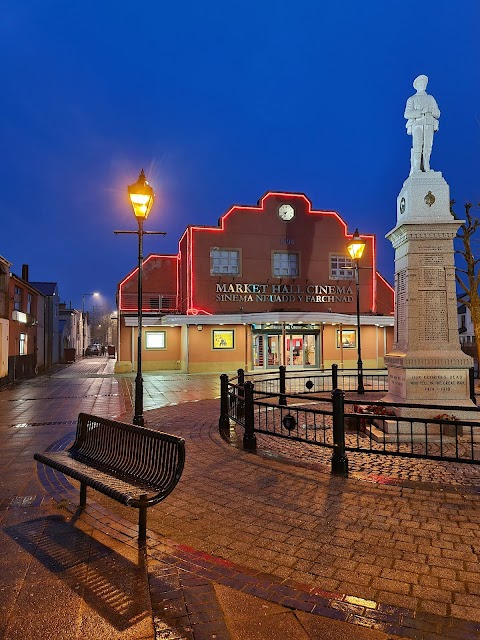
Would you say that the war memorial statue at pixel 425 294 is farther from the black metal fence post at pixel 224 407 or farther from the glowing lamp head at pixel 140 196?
the glowing lamp head at pixel 140 196

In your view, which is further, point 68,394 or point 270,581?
point 68,394

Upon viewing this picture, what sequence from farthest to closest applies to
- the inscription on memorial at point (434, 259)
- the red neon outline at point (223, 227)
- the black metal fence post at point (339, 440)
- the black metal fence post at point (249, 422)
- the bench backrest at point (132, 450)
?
the red neon outline at point (223, 227) → the inscription on memorial at point (434, 259) → the black metal fence post at point (249, 422) → the black metal fence post at point (339, 440) → the bench backrest at point (132, 450)

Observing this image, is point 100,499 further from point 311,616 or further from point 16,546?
point 311,616

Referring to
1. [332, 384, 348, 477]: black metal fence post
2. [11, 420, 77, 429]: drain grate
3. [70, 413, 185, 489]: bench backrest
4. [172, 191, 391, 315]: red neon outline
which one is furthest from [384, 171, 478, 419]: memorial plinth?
[172, 191, 391, 315]: red neon outline

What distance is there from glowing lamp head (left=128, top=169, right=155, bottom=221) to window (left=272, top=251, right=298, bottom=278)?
68.3 feet

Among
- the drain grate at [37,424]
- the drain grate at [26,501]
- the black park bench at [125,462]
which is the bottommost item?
the drain grate at [37,424]

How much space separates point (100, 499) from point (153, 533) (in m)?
1.37

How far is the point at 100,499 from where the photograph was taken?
5.46 m

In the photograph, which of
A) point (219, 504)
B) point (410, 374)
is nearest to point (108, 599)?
point (219, 504)

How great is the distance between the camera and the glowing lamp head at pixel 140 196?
9.88 m

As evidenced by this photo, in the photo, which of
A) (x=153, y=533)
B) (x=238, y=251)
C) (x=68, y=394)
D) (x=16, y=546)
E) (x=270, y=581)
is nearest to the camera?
(x=270, y=581)

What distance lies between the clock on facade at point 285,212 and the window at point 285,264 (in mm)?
2548

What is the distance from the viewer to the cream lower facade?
91.8 feet

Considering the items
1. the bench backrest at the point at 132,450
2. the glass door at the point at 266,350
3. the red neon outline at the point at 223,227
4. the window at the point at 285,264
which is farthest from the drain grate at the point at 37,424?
the window at the point at 285,264
